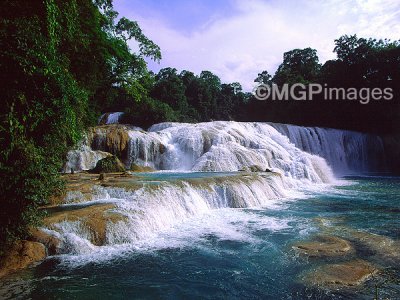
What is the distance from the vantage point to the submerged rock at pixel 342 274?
493cm

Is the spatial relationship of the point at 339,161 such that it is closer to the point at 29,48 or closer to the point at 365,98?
the point at 365,98

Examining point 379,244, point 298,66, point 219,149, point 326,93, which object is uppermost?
point 298,66

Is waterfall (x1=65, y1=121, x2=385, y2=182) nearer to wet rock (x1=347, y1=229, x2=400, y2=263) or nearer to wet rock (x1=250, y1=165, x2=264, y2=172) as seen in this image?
wet rock (x1=250, y1=165, x2=264, y2=172)

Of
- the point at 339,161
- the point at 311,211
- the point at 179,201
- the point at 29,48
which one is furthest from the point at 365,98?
the point at 29,48

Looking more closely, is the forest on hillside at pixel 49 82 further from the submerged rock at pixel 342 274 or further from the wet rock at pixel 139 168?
the submerged rock at pixel 342 274

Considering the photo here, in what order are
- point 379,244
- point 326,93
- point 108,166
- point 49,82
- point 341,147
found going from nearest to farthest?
point 49,82 < point 379,244 < point 108,166 < point 341,147 < point 326,93

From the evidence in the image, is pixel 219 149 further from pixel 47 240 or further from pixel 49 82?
pixel 49 82

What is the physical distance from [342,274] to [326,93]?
32184 mm

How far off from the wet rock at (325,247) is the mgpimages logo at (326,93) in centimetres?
2865

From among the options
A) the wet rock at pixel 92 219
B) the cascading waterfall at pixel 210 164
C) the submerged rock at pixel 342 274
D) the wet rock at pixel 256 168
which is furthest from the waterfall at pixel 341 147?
the submerged rock at pixel 342 274

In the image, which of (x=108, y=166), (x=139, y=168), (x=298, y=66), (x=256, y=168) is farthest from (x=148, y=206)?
(x=298, y=66)

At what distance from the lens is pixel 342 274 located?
5.18 metres

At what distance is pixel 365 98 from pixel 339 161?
965cm

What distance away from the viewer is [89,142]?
57.3 ft
